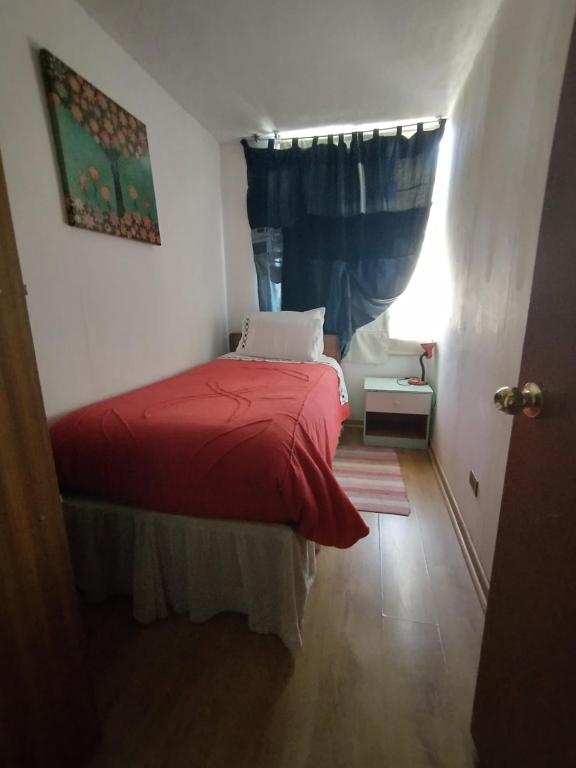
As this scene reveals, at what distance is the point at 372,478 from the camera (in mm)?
2262

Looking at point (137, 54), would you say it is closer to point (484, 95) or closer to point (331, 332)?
point (484, 95)

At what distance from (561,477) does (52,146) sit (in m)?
2.03

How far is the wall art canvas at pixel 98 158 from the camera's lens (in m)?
1.43

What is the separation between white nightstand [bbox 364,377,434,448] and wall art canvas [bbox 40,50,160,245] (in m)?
1.91

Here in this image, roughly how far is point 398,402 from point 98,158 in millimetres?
2372

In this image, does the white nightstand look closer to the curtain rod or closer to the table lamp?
the table lamp

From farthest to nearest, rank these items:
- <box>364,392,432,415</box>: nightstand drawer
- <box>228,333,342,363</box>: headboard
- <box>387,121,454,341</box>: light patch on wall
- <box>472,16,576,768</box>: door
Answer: <box>228,333,342,363</box>: headboard < <box>364,392,432,415</box>: nightstand drawer < <box>387,121,454,341</box>: light patch on wall < <box>472,16,576,768</box>: door

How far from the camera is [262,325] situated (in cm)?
275

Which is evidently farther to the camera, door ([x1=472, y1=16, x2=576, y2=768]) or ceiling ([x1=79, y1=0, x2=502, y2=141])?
ceiling ([x1=79, y1=0, x2=502, y2=141])

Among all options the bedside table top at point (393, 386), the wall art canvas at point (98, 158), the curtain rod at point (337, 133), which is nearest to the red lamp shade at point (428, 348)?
the bedside table top at point (393, 386)

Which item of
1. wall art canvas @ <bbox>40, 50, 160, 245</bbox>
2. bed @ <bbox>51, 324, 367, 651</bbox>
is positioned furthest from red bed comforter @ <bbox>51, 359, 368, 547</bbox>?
wall art canvas @ <bbox>40, 50, 160, 245</bbox>

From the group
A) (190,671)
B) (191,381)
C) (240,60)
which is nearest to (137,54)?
(240,60)

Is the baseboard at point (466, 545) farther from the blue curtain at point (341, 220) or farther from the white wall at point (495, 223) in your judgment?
the blue curtain at point (341, 220)

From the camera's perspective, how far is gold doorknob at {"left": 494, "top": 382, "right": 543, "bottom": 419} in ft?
1.97
